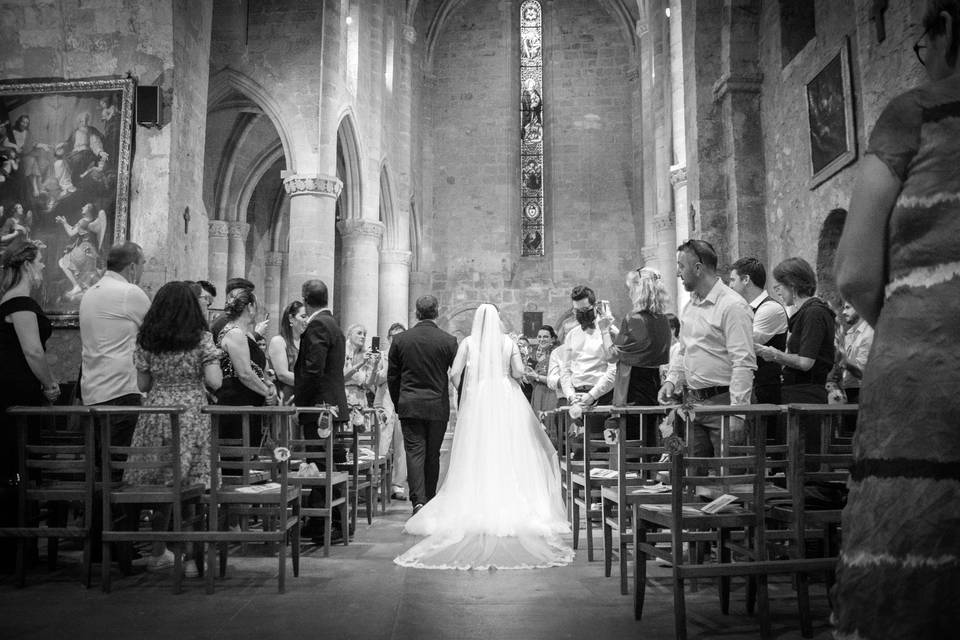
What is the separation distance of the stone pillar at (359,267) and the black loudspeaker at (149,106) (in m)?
7.85

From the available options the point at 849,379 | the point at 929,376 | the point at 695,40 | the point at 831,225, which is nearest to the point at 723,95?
the point at 695,40

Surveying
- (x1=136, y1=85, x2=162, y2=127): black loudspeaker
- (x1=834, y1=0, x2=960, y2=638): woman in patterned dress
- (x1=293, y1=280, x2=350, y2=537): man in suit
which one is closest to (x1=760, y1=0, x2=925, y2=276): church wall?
(x1=293, y1=280, x2=350, y2=537): man in suit

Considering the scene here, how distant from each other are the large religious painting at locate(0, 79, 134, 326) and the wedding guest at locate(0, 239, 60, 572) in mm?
3710

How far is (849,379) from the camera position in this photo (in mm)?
5383

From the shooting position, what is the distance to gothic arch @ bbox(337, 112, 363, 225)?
15.1 meters

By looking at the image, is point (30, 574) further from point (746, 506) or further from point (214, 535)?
point (746, 506)

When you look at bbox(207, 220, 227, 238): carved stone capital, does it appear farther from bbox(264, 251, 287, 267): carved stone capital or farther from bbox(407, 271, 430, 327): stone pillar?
bbox(407, 271, 430, 327): stone pillar

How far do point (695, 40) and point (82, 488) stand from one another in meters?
8.59

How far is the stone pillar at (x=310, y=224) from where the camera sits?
13.1m

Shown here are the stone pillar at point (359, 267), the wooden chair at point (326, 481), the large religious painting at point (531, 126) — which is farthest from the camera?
the large religious painting at point (531, 126)

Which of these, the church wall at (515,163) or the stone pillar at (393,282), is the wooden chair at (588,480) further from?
the church wall at (515,163)

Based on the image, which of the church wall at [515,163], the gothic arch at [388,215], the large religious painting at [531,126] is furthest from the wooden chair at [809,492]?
the large religious painting at [531,126]

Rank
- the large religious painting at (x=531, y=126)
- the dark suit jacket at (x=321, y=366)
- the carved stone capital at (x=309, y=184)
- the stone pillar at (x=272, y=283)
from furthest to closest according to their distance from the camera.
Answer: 1. the large religious painting at (x=531, y=126)
2. the stone pillar at (x=272, y=283)
3. the carved stone capital at (x=309, y=184)
4. the dark suit jacket at (x=321, y=366)

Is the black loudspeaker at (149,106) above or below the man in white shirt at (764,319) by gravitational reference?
above
